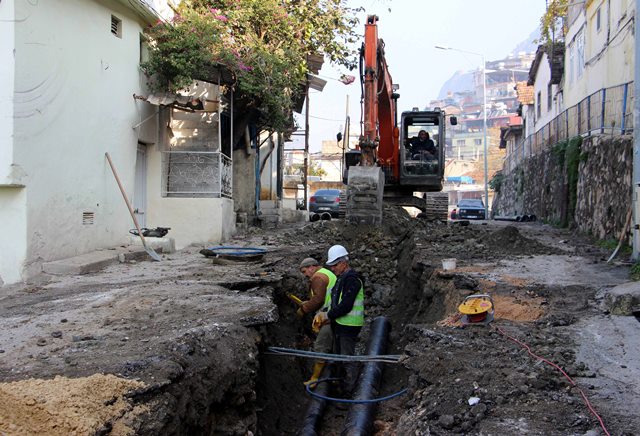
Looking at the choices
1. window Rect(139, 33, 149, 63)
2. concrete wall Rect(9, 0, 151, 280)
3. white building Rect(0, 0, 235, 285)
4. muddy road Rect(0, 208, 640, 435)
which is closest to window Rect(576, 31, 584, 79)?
white building Rect(0, 0, 235, 285)

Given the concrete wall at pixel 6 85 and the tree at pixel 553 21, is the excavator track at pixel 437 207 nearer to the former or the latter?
the concrete wall at pixel 6 85

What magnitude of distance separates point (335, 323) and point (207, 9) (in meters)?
11.7

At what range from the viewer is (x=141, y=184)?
48.9 ft

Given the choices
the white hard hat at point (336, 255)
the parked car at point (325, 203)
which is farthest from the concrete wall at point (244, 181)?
the white hard hat at point (336, 255)

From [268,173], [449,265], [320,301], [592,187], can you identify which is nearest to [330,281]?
[320,301]

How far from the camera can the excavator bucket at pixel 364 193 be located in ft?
40.4

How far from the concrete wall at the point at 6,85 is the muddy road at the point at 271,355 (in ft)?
5.99

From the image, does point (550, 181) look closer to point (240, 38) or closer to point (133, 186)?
point (240, 38)

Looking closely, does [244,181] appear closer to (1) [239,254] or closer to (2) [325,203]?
(2) [325,203]

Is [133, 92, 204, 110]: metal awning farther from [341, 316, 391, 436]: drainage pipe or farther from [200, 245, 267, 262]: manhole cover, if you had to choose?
[341, 316, 391, 436]: drainage pipe

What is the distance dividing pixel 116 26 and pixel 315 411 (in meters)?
9.26

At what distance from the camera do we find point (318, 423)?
24.3 ft

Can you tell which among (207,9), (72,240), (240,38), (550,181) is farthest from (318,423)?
(550,181)

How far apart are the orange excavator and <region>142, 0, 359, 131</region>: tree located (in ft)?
8.46
